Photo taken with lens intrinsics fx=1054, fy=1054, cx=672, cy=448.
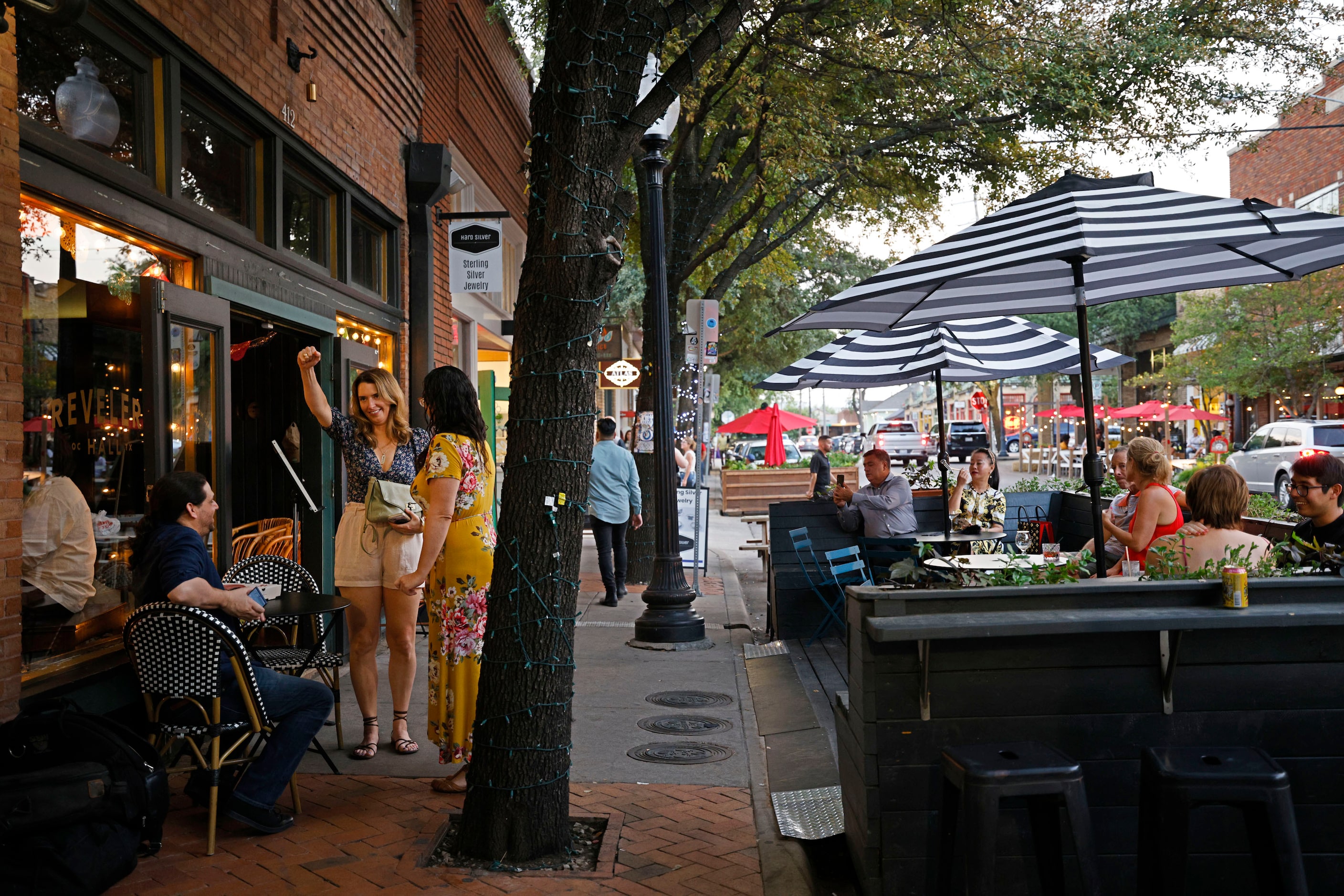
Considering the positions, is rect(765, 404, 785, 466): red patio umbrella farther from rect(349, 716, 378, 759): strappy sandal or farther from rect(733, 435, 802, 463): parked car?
rect(349, 716, 378, 759): strappy sandal

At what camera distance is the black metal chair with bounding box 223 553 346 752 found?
5.36m

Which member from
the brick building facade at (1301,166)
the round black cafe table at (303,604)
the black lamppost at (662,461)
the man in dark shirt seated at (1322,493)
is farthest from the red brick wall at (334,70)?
the brick building facade at (1301,166)

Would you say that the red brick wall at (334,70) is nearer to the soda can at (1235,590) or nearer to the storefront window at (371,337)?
the storefront window at (371,337)

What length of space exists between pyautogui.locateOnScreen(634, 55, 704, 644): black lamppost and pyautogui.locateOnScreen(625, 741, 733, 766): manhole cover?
295 cm

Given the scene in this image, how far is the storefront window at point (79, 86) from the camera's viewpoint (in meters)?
4.46

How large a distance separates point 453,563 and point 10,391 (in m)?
1.90

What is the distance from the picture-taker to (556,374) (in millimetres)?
4047

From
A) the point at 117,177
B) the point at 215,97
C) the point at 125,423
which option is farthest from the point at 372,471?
the point at 215,97

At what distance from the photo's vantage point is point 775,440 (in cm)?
2452

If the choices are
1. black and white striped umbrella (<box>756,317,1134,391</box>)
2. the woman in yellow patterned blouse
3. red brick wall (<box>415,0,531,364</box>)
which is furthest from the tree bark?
red brick wall (<box>415,0,531,364</box>)

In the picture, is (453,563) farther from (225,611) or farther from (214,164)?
(214,164)

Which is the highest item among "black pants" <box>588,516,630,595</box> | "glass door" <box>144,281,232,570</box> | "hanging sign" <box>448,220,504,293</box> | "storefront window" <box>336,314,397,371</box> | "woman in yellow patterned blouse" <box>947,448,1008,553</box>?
"hanging sign" <box>448,220,504,293</box>

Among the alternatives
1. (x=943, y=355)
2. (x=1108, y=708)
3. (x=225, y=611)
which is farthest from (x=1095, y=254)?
(x=943, y=355)

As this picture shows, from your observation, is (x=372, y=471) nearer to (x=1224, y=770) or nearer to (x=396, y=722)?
(x=396, y=722)
